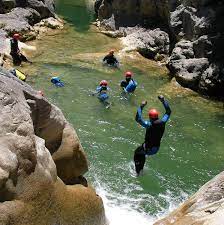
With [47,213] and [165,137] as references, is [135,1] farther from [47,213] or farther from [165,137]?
[47,213]

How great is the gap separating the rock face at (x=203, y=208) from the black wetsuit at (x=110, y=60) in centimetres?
1590

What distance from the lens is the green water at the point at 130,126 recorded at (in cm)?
1488

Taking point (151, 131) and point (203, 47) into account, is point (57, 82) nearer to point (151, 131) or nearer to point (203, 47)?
point (203, 47)

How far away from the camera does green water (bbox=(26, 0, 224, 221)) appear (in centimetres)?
1488

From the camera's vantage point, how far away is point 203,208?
9383 mm

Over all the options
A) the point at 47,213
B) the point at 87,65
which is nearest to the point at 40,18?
the point at 87,65

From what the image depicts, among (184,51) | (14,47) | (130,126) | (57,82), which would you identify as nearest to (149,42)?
(184,51)

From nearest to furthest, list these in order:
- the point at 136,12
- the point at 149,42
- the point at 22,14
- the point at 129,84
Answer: the point at 129,84, the point at 149,42, the point at 22,14, the point at 136,12

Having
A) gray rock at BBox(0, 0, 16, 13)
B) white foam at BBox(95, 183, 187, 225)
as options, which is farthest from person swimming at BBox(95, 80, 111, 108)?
gray rock at BBox(0, 0, 16, 13)

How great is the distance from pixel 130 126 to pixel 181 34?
1094 cm

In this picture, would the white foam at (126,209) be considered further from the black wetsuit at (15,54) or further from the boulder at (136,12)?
the boulder at (136,12)

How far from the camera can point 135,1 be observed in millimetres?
34094

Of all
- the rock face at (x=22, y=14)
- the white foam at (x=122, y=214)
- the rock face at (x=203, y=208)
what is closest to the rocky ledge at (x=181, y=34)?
the rock face at (x=22, y=14)

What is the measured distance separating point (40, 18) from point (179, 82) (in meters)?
14.3
